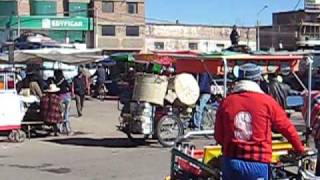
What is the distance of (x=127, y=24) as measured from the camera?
8519 cm

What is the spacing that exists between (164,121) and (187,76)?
1.15m

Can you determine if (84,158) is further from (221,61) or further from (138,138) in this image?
(221,61)

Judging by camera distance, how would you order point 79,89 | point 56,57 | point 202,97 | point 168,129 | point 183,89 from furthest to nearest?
1. point 79,89
2. point 56,57
3. point 202,97
4. point 183,89
5. point 168,129

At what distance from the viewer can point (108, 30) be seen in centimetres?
8331

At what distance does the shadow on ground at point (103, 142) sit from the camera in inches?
710

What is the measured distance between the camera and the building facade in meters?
76.3

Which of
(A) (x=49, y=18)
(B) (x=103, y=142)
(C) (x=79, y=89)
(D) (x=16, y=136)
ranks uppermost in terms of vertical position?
(A) (x=49, y=18)

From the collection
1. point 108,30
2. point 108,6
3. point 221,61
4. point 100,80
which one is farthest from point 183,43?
point 221,61

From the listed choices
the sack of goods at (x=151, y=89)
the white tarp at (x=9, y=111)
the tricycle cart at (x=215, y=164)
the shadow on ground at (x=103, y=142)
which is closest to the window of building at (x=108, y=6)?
the shadow on ground at (x=103, y=142)

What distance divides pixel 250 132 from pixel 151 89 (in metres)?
10.4

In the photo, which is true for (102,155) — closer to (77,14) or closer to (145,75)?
(145,75)

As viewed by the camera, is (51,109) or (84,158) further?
(51,109)

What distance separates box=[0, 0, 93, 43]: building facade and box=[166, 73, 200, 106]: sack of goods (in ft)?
186

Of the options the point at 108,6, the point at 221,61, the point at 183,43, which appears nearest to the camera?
the point at 221,61
